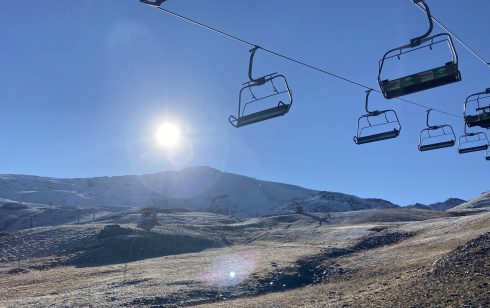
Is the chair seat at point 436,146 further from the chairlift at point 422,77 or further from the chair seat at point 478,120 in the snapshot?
the chairlift at point 422,77

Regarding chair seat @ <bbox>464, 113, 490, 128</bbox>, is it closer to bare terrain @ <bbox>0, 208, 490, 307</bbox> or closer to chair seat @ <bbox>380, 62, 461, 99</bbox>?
bare terrain @ <bbox>0, 208, 490, 307</bbox>

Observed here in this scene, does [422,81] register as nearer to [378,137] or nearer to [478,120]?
[378,137]

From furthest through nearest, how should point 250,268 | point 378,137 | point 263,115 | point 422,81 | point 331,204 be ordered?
point 331,204 → point 250,268 → point 378,137 → point 263,115 → point 422,81

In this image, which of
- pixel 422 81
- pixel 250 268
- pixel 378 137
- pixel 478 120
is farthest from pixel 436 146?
pixel 250 268

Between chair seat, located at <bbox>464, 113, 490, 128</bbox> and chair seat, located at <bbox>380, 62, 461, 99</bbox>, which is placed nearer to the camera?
chair seat, located at <bbox>380, 62, 461, 99</bbox>

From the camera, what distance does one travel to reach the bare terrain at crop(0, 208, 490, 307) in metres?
26.1

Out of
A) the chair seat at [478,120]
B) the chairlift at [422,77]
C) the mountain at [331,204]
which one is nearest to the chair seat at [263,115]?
the chairlift at [422,77]

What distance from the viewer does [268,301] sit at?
32.3 m

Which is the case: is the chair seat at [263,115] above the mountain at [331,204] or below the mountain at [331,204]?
above

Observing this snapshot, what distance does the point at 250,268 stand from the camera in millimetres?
44562

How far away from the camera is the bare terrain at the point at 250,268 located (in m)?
26.1

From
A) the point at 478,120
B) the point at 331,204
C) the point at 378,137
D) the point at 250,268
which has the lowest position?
the point at 250,268

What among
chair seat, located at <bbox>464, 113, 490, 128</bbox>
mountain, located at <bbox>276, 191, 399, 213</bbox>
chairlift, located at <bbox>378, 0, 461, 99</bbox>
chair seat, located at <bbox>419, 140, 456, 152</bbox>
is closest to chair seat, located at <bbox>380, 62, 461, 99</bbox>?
chairlift, located at <bbox>378, 0, 461, 99</bbox>

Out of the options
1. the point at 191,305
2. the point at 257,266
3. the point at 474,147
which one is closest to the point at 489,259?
the point at 474,147
